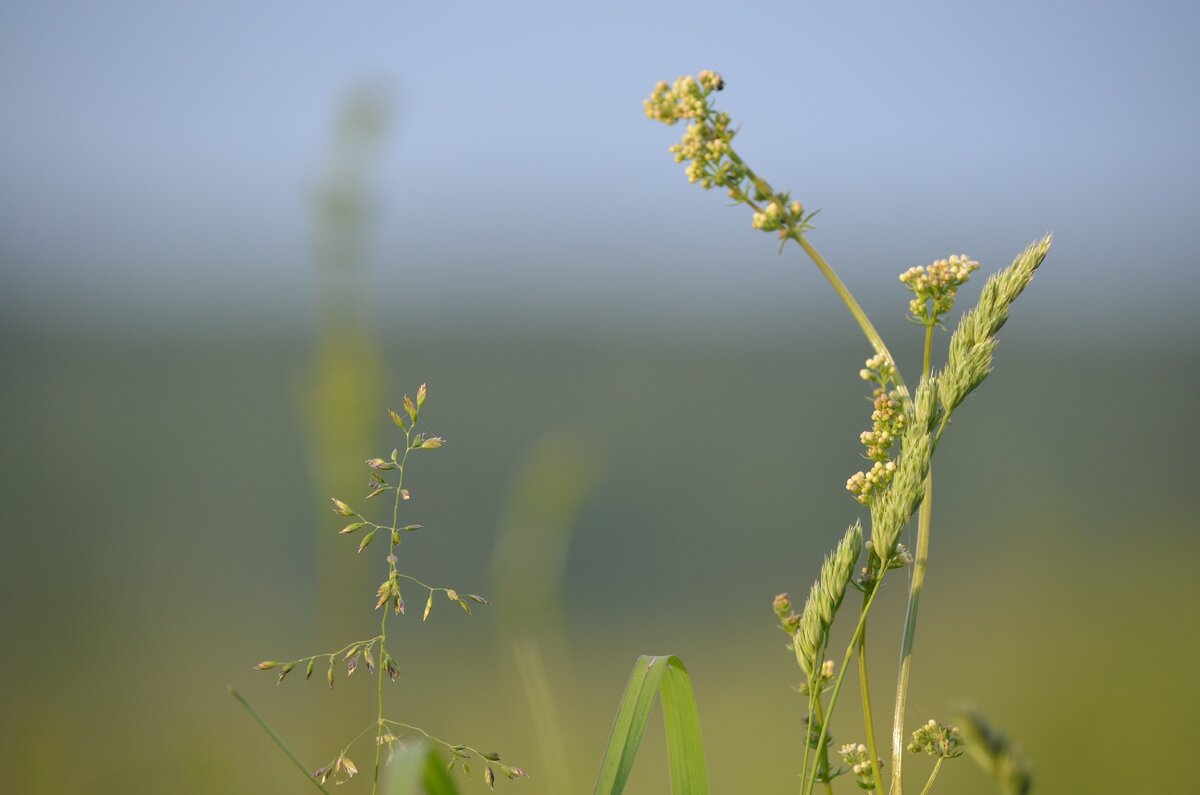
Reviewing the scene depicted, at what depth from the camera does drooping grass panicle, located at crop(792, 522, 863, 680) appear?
59cm

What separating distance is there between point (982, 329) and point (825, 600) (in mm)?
243

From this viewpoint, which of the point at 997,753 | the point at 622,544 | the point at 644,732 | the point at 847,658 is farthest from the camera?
the point at 622,544

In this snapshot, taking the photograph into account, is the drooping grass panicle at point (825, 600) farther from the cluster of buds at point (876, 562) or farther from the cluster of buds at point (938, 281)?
the cluster of buds at point (938, 281)

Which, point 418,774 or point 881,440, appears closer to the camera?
point 418,774

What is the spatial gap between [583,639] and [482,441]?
4.08 ft

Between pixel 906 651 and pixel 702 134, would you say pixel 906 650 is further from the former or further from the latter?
pixel 702 134

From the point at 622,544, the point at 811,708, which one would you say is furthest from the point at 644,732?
the point at 622,544

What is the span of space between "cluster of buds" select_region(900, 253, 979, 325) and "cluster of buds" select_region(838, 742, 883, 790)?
1.09ft

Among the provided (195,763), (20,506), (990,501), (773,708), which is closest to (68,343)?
(20,506)

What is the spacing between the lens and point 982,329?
0.67 m

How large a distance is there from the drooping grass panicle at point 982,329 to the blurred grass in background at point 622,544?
46.8 inches

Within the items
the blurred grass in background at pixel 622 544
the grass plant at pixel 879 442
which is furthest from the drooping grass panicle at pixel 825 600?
the blurred grass in background at pixel 622 544

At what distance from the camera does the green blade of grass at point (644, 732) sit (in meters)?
0.65

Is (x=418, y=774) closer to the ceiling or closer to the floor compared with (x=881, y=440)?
closer to the floor
